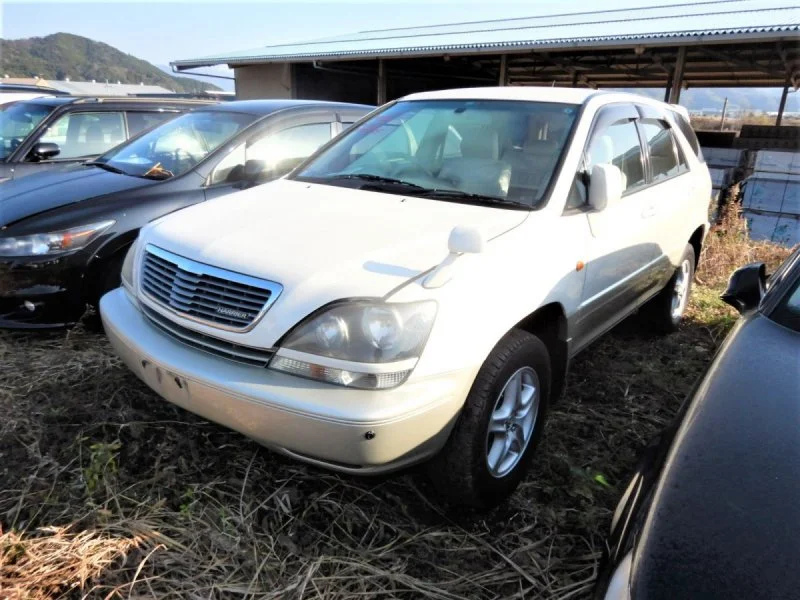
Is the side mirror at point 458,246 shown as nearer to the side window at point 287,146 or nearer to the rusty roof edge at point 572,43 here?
the side window at point 287,146

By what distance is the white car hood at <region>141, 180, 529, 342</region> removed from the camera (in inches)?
78.4

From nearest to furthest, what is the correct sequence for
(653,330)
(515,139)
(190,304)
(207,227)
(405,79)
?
(190,304), (207,227), (515,139), (653,330), (405,79)

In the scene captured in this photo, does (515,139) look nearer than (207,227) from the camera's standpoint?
No

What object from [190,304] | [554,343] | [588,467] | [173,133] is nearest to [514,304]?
[554,343]

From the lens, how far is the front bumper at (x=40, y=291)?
11.1ft

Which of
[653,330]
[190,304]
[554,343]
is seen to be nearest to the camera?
[190,304]

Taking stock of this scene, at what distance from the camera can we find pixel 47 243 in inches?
134

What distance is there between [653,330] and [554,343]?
79.9 inches

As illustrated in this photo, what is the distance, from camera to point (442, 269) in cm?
202

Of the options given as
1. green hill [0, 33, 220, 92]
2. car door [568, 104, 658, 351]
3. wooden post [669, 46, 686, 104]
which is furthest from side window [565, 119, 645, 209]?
green hill [0, 33, 220, 92]

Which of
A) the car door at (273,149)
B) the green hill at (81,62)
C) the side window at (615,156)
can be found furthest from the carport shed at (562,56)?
the green hill at (81,62)

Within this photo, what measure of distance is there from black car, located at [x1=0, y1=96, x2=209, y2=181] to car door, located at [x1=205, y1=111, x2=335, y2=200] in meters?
2.11

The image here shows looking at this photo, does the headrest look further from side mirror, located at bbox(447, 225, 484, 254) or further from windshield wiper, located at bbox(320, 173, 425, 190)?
side mirror, located at bbox(447, 225, 484, 254)

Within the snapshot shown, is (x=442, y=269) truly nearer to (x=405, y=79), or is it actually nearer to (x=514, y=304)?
(x=514, y=304)
